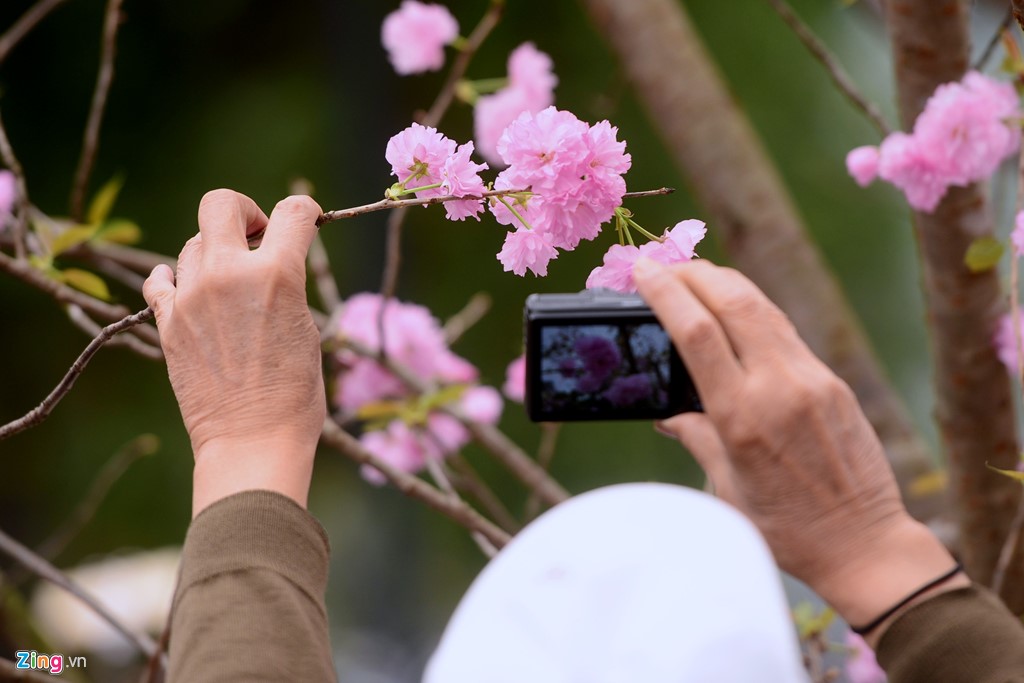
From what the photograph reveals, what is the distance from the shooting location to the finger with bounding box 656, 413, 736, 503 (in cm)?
46

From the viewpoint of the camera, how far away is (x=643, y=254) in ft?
1.63

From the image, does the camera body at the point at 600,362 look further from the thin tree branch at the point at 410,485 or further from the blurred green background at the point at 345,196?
the blurred green background at the point at 345,196

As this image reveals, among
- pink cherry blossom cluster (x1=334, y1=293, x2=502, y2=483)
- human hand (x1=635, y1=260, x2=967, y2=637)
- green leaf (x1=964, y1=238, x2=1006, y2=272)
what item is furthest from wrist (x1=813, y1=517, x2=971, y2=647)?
pink cherry blossom cluster (x1=334, y1=293, x2=502, y2=483)

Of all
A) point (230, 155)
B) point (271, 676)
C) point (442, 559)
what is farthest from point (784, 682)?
point (230, 155)

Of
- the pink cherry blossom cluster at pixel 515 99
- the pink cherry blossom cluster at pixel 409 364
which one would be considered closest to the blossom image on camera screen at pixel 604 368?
the pink cherry blossom cluster at pixel 515 99

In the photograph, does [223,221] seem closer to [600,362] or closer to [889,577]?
[600,362]

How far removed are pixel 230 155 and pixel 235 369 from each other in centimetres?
232

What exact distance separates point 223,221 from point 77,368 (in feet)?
0.39

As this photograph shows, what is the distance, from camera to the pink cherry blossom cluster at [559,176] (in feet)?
1.55

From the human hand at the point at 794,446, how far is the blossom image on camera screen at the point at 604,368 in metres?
0.05

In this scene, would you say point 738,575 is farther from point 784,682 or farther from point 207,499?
point 207,499

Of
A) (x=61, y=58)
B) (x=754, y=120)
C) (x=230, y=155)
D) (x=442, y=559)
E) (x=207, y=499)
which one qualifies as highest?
(x=61, y=58)

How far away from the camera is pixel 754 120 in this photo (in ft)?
7.84

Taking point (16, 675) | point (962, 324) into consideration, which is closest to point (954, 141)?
point (962, 324)
